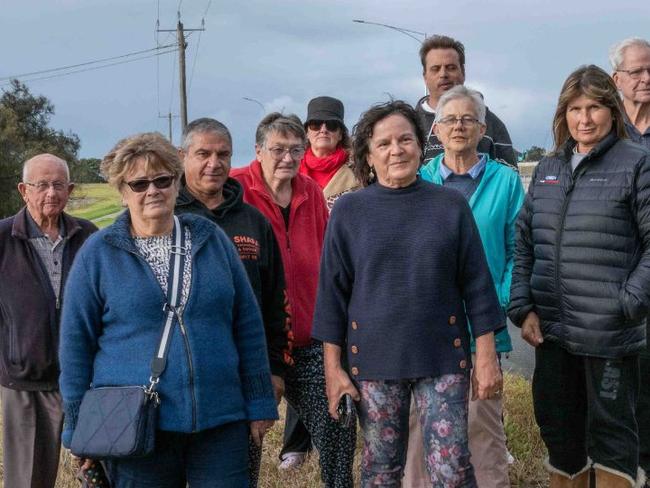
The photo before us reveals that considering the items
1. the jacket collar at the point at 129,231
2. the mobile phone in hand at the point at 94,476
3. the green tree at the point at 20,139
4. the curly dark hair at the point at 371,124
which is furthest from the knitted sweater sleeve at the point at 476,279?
the green tree at the point at 20,139

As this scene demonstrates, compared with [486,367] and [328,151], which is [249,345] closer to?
[486,367]

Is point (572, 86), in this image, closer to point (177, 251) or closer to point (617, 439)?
point (617, 439)

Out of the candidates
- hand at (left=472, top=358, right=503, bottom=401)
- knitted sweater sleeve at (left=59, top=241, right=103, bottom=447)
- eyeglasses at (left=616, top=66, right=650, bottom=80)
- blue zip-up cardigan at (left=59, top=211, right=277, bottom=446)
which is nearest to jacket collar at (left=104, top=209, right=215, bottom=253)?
blue zip-up cardigan at (left=59, top=211, right=277, bottom=446)

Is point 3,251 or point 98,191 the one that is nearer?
point 3,251

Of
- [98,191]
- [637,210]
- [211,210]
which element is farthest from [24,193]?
[98,191]

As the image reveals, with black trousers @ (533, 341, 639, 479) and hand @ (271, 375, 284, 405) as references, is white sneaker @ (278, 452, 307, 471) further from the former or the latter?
black trousers @ (533, 341, 639, 479)

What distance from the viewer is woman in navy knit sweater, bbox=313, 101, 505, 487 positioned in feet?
11.3

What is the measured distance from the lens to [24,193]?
15.2 ft

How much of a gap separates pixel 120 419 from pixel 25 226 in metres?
1.95

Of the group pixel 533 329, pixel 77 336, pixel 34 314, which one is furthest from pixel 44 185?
pixel 533 329

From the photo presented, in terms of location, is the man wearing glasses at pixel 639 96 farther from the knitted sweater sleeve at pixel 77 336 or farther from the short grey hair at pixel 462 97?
the knitted sweater sleeve at pixel 77 336

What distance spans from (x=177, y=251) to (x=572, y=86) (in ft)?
6.78

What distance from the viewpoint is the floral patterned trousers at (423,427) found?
342cm

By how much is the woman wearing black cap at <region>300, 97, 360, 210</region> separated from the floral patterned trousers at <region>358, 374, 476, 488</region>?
1.95m
